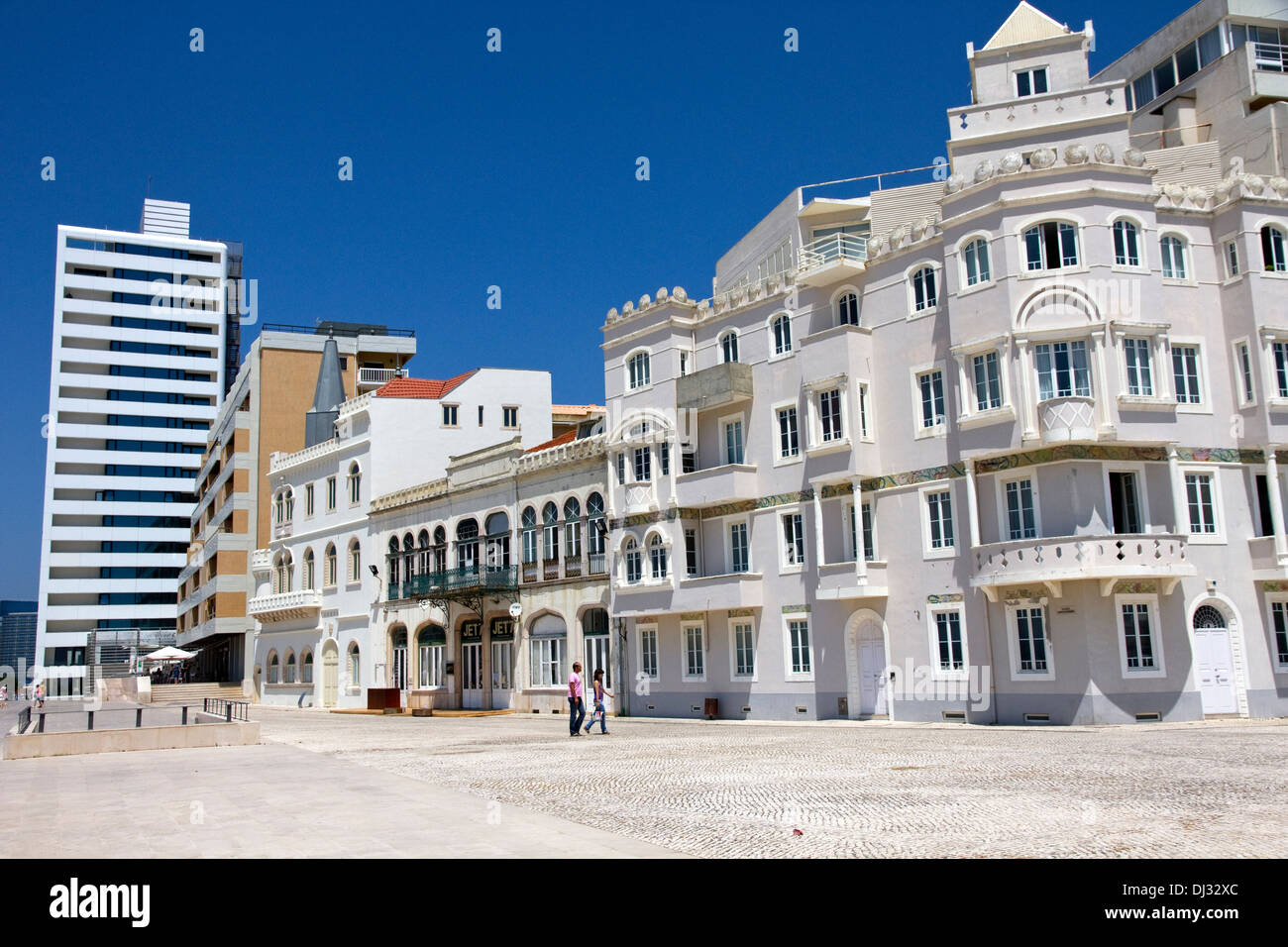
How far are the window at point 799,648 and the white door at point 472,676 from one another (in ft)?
56.2

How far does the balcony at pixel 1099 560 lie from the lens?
982 inches

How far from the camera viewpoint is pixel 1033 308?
26828mm

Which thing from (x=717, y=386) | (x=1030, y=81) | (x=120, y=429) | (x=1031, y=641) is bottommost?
(x=1031, y=641)

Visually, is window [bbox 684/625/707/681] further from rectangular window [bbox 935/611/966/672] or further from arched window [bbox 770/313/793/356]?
arched window [bbox 770/313/793/356]

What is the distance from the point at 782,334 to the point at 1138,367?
1107cm

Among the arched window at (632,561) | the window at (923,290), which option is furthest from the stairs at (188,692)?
the window at (923,290)

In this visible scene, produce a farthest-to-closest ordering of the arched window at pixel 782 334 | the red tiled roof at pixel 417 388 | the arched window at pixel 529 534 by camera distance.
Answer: the red tiled roof at pixel 417 388
the arched window at pixel 529 534
the arched window at pixel 782 334

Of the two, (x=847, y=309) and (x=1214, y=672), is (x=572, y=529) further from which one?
(x=1214, y=672)

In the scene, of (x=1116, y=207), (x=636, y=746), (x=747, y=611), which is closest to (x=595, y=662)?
(x=747, y=611)

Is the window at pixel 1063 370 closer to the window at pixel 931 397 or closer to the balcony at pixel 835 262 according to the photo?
the window at pixel 931 397

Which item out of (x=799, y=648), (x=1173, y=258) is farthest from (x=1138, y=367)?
(x=799, y=648)

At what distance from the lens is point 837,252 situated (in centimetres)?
3231
